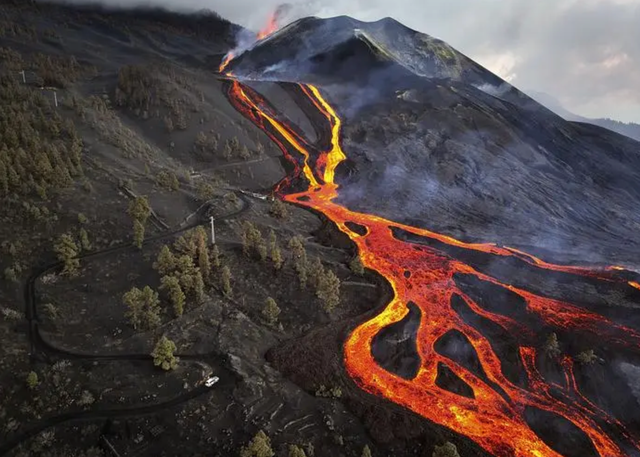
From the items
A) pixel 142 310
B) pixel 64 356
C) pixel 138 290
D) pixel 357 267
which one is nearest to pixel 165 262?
pixel 138 290

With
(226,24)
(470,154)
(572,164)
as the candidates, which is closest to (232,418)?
(470,154)

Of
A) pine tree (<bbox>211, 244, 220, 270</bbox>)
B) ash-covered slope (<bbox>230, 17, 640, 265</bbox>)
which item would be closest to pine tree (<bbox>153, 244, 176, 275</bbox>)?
pine tree (<bbox>211, 244, 220, 270</bbox>)

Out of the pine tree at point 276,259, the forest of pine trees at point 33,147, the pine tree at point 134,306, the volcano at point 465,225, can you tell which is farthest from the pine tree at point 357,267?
the forest of pine trees at point 33,147

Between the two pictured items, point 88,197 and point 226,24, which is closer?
point 88,197

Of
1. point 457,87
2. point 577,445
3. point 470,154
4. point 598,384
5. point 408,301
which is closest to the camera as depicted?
point 577,445

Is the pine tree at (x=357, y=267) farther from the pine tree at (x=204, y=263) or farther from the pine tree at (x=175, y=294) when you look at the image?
the pine tree at (x=175, y=294)

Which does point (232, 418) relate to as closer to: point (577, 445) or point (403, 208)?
point (577, 445)

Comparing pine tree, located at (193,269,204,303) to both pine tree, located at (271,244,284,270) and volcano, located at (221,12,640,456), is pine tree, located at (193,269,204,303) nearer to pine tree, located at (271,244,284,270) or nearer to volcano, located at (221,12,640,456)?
volcano, located at (221,12,640,456)

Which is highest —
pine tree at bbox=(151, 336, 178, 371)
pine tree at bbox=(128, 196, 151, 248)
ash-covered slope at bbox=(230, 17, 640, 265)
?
ash-covered slope at bbox=(230, 17, 640, 265)
